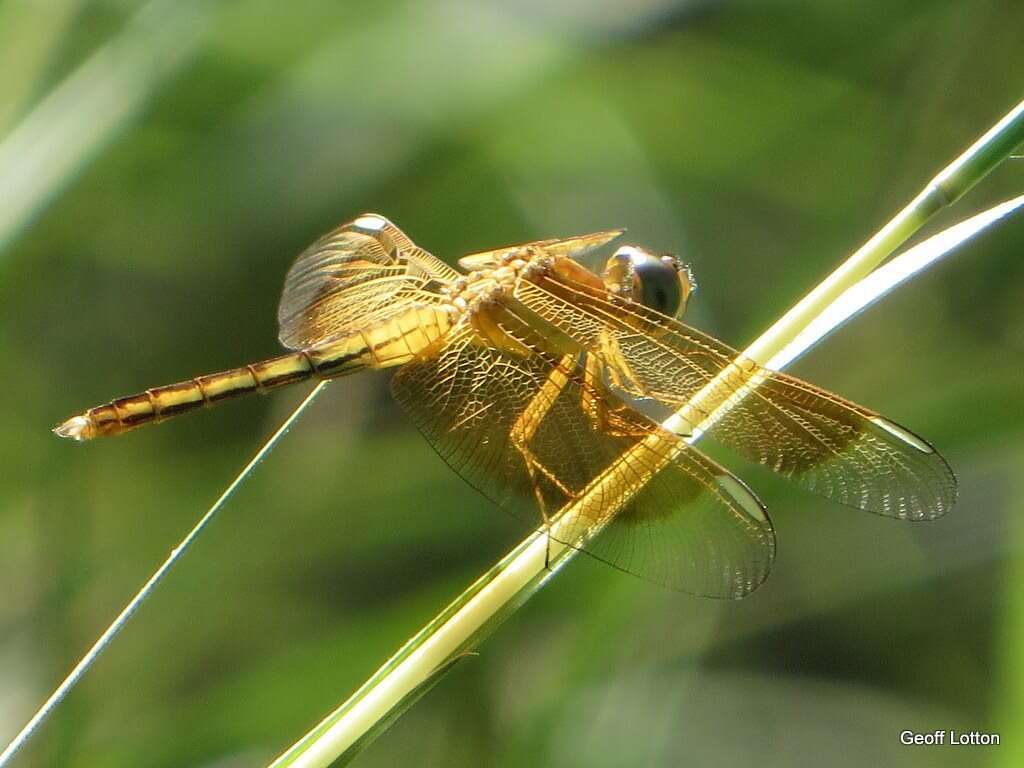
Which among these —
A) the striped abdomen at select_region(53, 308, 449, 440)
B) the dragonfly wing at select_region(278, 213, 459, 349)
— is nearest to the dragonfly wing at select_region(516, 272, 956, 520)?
Result: the striped abdomen at select_region(53, 308, 449, 440)

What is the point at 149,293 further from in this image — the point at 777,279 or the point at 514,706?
the point at 777,279

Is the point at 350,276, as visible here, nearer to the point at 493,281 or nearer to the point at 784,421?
the point at 493,281

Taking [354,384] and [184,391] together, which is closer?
[184,391]

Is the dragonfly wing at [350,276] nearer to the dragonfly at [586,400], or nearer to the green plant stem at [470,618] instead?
the dragonfly at [586,400]

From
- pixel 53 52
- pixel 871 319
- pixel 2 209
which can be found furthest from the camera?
pixel 871 319

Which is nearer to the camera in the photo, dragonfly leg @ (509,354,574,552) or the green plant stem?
the green plant stem

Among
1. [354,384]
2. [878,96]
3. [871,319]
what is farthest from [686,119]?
[354,384]

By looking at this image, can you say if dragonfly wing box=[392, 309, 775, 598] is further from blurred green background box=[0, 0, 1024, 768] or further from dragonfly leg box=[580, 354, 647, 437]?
blurred green background box=[0, 0, 1024, 768]

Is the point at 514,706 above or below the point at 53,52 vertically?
below
